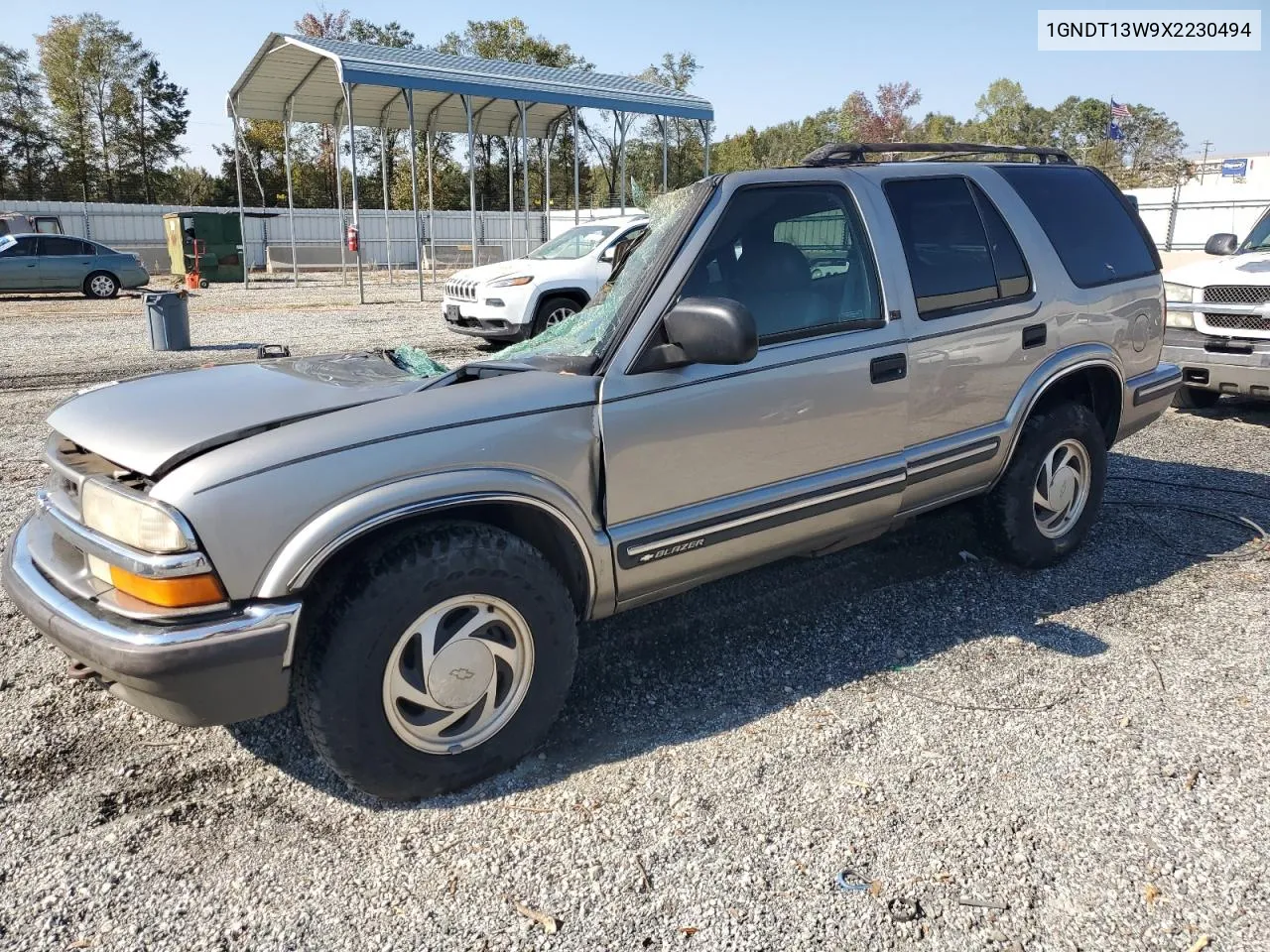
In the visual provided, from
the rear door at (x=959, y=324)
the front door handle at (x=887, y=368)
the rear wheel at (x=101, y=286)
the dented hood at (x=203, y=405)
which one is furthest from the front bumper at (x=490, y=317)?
the rear wheel at (x=101, y=286)

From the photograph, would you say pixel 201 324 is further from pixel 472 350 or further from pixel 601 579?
pixel 601 579

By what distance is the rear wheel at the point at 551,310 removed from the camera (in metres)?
11.6

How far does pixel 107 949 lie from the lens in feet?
7.30

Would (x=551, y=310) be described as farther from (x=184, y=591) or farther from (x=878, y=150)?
(x=184, y=591)

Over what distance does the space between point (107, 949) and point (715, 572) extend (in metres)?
2.06

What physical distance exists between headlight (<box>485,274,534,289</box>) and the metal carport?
860 centimetres

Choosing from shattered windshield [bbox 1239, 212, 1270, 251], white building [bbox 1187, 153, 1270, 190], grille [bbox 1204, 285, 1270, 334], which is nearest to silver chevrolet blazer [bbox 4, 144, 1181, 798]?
grille [bbox 1204, 285, 1270, 334]

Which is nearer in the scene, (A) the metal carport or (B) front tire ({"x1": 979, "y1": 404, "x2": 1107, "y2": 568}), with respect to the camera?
(B) front tire ({"x1": 979, "y1": 404, "x2": 1107, "y2": 568})

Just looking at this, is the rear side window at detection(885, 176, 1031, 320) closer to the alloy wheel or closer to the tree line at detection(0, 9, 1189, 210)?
the alloy wheel

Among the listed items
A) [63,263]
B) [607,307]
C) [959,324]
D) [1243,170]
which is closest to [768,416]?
[607,307]

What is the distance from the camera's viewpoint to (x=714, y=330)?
284 cm

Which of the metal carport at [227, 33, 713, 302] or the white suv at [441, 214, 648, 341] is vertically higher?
the metal carport at [227, 33, 713, 302]

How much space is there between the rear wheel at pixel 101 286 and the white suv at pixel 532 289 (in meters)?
12.6

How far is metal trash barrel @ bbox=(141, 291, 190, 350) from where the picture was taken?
12211mm
